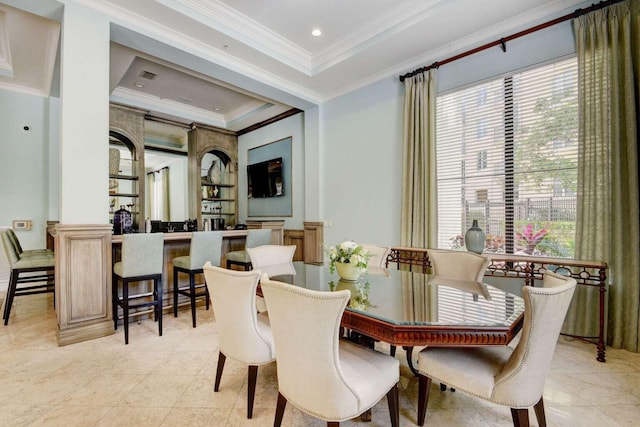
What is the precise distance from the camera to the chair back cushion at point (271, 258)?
266 cm

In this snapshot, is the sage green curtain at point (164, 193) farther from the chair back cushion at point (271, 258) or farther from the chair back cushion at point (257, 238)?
the chair back cushion at point (271, 258)

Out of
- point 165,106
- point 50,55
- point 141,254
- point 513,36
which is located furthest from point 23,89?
point 513,36

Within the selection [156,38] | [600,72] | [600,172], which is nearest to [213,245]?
[156,38]

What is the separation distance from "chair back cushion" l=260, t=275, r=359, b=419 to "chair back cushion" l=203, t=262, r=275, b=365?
314 mm

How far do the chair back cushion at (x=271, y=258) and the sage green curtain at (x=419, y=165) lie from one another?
1.62m

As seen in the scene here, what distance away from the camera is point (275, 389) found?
1992 millimetres

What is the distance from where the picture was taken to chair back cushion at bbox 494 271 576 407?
4.04 feet

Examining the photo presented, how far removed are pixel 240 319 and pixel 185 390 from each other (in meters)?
0.83

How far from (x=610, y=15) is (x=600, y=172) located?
1.34m

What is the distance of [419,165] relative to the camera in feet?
11.9

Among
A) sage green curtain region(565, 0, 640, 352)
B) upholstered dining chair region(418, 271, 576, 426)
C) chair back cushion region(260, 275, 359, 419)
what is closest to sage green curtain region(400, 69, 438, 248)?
sage green curtain region(565, 0, 640, 352)

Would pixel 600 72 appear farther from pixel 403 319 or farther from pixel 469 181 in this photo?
pixel 403 319

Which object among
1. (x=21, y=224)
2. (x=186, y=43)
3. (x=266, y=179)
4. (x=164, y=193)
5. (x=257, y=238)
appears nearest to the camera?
(x=186, y=43)

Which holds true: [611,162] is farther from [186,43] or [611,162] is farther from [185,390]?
[186,43]
